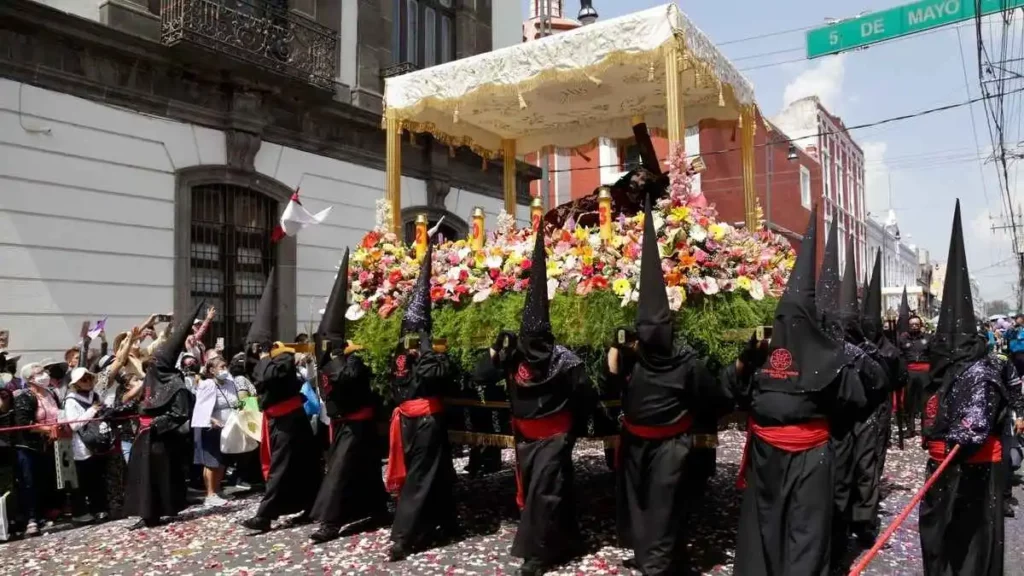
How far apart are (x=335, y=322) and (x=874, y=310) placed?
518 centimetres

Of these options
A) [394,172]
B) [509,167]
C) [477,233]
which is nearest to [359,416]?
[477,233]

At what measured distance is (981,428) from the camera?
15.0 feet

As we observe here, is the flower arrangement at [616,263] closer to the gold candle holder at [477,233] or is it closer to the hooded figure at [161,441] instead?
the gold candle holder at [477,233]

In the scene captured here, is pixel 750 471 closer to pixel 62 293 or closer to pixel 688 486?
pixel 688 486

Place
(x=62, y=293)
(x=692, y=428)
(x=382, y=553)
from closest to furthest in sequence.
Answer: (x=692, y=428)
(x=382, y=553)
(x=62, y=293)

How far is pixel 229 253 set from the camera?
38.3 feet

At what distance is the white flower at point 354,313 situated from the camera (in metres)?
7.40

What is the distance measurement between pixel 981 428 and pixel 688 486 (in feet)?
5.69

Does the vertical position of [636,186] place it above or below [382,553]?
above

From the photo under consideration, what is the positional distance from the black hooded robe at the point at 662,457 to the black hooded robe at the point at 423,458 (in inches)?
62.2

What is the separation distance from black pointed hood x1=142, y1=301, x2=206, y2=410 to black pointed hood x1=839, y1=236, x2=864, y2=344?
5.73 m

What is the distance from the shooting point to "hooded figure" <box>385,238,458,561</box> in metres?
6.14

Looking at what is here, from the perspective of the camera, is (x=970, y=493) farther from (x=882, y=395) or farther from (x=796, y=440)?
(x=882, y=395)

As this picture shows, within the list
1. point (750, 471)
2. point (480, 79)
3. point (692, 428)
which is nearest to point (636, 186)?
point (480, 79)
